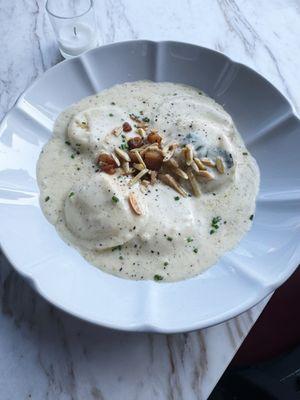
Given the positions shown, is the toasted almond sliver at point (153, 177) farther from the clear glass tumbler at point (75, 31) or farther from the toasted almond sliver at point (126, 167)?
the clear glass tumbler at point (75, 31)

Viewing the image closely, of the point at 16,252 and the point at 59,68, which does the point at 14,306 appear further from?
the point at 59,68

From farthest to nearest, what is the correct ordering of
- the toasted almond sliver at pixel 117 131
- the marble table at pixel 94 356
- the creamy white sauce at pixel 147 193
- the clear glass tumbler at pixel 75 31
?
the clear glass tumbler at pixel 75 31 < the toasted almond sliver at pixel 117 131 < the creamy white sauce at pixel 147 193 < the marble table at pixel 94 356

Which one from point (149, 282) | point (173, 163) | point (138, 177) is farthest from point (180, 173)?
point (149, 282)

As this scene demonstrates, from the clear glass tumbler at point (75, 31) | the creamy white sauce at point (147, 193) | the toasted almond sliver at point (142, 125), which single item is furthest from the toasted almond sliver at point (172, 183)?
the clear glass tumbler at point (75, 31)

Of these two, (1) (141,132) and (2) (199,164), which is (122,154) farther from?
(2) (199,164)

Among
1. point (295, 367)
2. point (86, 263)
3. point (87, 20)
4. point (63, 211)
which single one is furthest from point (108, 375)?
point (87, 20)

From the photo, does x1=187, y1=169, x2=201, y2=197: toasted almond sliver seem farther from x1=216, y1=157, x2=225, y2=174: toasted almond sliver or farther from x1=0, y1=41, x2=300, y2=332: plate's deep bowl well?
x1=0, y1=41, x2=300, y2=332: plate's deep bowl well
